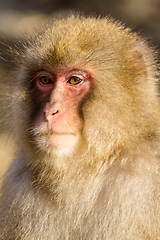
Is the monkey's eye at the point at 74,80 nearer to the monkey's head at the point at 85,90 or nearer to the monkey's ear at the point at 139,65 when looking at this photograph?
the monkey's head at the point at 85,90

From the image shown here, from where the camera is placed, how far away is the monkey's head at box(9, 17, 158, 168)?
1.85 meters

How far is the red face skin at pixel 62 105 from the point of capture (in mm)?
1795

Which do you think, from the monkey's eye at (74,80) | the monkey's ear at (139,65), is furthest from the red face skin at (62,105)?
the monkey's ear at (139,65)

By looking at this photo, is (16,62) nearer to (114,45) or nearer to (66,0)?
(114,45)

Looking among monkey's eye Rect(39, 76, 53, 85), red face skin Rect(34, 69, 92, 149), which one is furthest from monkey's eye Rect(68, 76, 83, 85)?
monkey's eye Rect(39, 76, 53, 85)

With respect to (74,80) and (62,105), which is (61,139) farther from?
(74,80)

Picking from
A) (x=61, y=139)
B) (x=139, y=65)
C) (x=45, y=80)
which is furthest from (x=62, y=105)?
(x=139, y=65)

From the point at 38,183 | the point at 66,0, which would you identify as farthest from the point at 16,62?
the point at 66,0

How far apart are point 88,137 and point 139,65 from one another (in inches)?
26.0

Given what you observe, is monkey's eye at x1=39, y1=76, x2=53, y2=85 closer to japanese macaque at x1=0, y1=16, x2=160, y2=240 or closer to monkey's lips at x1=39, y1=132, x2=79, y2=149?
japanese macaque at x1=0, y1=16, x2=160, y2=240

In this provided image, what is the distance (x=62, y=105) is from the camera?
1.84 metres

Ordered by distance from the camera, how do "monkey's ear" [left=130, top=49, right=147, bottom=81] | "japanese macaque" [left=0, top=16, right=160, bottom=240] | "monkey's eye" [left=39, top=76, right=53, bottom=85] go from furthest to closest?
"monkey's eye" [left=39, top=76, right=53, bottom=85] → "monkey's ear" [left=130, top=49, right=147, bottom=81] → "japanese macaque" [left=0, top=16, right=160, bottom=240]

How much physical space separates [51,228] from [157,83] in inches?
51.0

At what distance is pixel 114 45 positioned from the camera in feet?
6.78
